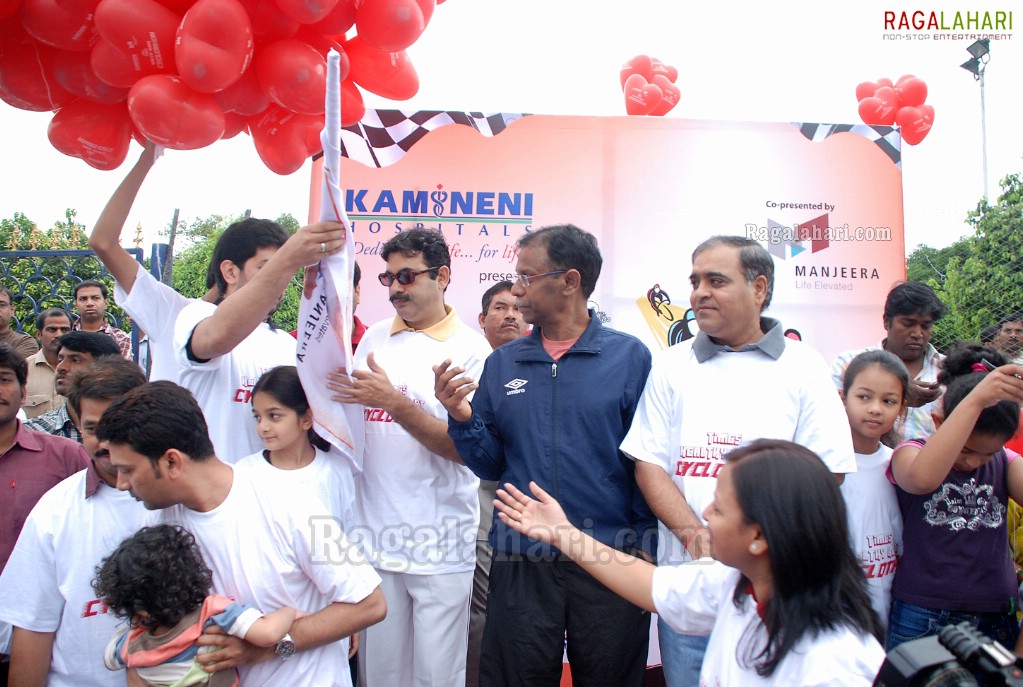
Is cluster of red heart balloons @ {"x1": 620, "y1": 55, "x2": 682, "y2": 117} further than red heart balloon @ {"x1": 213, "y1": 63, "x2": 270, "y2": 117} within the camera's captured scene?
Yes

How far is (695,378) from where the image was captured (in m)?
2.52

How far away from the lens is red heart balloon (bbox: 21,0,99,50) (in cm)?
299

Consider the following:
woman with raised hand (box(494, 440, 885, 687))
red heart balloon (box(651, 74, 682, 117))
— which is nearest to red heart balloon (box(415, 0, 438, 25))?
woman with raised hand (box(494, 440, 885, 687))

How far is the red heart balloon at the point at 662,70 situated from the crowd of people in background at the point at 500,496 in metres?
4.72

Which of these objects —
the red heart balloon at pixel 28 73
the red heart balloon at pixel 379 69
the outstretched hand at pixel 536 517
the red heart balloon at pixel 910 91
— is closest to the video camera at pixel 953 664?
the outstretched hand at pixel 536 517

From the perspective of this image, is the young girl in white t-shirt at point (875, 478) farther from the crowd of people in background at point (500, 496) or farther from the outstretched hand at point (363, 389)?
the outstretched hand at point (363, 389)

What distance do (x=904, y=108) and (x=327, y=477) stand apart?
7.02 meters

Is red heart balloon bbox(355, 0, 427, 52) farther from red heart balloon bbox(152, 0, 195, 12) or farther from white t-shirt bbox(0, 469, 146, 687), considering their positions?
white t-shirt bbox(0, 469, 146, 687)

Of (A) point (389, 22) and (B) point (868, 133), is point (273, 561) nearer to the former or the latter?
(A) point (389, 22)

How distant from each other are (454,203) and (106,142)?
2051mm

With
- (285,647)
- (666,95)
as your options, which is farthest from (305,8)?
(666,95)

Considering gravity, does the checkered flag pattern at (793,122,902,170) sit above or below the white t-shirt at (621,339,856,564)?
above

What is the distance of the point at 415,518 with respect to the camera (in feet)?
9.65

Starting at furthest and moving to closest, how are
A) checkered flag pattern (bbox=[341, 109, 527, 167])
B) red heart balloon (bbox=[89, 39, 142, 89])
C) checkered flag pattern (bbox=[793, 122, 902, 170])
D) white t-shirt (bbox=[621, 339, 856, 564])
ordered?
checkered flag pattern (bbox=[793, 122, 902, 170]), checkered flag pattern (bbox=[341, 109, 527, 167]), red heart balloon (bbox=[89, 39, 142, 89]), white t-shirt (bbox=[621, 339, 856, 564])
